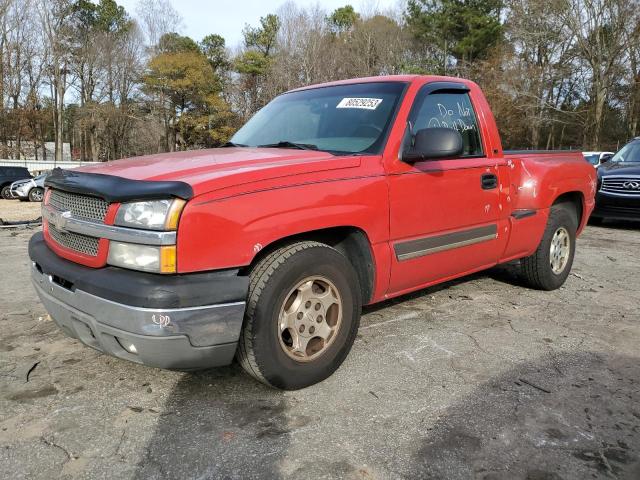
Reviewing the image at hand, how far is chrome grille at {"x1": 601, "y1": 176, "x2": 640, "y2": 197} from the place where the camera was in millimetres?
9047

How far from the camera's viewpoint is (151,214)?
237 centimetres

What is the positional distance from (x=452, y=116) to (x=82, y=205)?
2.64 metres

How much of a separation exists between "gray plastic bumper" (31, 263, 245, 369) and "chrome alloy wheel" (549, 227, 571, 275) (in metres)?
3.56

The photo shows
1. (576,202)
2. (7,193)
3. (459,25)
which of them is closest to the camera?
(576,202)

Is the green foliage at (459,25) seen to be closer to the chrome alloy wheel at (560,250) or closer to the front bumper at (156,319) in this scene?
the chrome alloy wheel at (560,250)

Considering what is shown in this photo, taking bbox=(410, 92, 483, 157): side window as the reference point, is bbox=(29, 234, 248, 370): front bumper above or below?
below

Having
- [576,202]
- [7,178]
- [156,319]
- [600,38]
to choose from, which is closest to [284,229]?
[156,319]

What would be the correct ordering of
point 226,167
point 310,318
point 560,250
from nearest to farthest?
point 226,167
point 310,318
point 560,250

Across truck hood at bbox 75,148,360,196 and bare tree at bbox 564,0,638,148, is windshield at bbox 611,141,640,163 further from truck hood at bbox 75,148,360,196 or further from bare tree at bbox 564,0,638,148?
bare tree at bbox 564,0,638,148

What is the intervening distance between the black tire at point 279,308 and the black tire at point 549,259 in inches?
99.8

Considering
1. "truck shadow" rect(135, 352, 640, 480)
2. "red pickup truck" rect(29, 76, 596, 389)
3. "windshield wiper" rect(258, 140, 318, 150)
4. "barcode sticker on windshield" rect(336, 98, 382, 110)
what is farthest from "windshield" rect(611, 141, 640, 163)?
"windshield wiper" rect(258, 140, 318, 150)

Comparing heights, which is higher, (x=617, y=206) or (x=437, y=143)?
(x=437, y=143)

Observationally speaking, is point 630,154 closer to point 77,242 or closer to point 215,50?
point 77,242

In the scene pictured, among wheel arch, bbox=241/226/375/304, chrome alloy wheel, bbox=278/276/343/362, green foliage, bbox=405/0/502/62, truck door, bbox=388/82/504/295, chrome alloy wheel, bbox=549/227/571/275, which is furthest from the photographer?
green foliage, bbox=405/0/502/62
